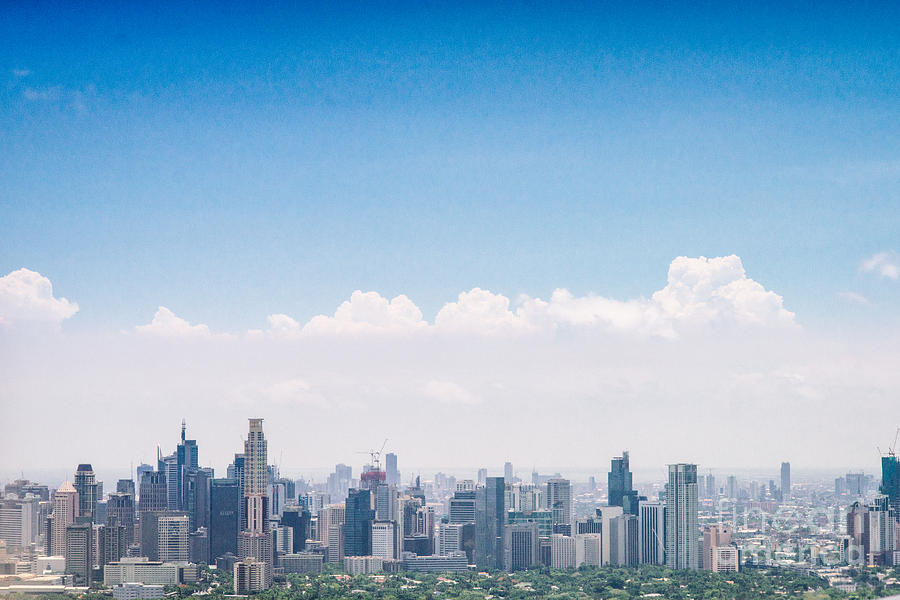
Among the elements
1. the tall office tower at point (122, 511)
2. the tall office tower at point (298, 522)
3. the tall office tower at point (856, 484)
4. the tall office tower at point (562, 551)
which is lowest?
the tall office tower at point (562, 551)

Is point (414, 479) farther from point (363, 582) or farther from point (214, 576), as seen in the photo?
point (214, 576)

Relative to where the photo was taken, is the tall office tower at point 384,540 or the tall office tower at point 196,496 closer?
the tall office tower at point 196,496

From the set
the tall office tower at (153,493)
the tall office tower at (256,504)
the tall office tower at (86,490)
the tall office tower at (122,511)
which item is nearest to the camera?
the tall office tower at (86,490)

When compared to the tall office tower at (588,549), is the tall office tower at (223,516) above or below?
above

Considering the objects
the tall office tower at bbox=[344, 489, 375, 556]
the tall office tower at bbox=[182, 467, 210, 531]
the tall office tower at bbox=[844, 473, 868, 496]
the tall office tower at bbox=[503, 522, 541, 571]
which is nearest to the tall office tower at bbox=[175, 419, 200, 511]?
the tall office tower at bbox=[182, 467, 210, 531]

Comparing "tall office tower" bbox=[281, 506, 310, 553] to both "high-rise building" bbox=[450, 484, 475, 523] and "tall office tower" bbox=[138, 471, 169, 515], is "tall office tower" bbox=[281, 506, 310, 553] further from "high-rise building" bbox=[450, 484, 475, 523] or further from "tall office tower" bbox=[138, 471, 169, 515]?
"high-rise building" bbox=[450, 484, 475, 523]

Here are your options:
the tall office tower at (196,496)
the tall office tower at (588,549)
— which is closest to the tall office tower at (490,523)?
the tall office tower at (588,549)

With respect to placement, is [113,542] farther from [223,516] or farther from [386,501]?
[386,501]

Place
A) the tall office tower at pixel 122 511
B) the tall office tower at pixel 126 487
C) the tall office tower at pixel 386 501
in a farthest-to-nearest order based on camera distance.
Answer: the tall office tower at pixel 386 501 → the tall office tower at pixel 126 487 → the tall office tower at pixel 122 511

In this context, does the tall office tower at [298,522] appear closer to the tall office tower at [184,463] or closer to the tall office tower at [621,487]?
the tall office tower at [184,463]
